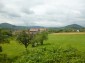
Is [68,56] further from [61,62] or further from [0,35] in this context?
[0,35]

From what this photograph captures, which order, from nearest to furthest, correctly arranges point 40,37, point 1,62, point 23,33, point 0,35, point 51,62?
point 51,62 → point 1,62 → point 0,35 → point 23,33 → point 40,37

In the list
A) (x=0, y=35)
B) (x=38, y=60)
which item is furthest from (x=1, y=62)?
(x=38, y=60)

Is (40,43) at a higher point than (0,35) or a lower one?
lower

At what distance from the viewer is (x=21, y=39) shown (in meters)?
51.6

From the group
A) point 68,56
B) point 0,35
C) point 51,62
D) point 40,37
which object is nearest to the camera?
point 51,62

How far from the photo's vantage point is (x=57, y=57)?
2511cm

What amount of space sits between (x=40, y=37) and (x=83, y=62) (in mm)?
52406

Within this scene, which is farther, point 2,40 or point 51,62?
point 2,40

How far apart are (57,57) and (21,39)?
1078 inches

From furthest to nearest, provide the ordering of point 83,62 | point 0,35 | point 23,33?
point 23,33 → point 0,35 → point 83,62

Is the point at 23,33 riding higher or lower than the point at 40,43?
higher

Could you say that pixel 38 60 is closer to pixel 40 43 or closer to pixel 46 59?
pixel 46 59

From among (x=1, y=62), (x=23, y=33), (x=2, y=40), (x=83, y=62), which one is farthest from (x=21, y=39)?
(x=83, y=62)

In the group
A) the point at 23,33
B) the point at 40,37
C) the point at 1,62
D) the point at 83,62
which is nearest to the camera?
the point at 83,62
